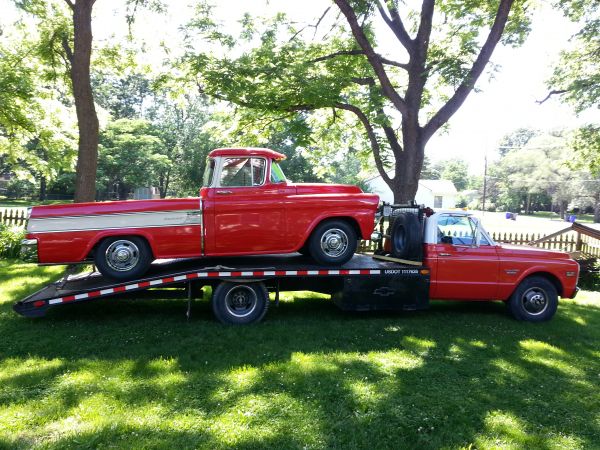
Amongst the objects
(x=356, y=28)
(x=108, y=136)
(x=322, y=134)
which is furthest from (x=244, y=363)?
(x=108, y=136)

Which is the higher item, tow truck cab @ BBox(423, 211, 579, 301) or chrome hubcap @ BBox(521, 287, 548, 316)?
tow truck cab @ BBox(423, 211, 579, 301)

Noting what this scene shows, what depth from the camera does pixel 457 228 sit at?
7910 mm

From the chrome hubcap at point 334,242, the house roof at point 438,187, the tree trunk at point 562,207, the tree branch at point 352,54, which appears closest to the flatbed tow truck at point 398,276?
the chrome hubcap at point 334,242

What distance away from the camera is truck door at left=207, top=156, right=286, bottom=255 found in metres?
7.00

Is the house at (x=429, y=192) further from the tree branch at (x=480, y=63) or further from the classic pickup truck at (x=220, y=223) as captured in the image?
the classic pickup truck at (x=220, y=223)

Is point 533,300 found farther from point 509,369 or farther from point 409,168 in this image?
point 409,168

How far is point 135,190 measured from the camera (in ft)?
163

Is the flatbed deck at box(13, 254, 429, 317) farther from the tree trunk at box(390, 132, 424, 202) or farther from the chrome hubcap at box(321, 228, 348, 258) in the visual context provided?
the tree trunk at box(390, 132, 424, 202)

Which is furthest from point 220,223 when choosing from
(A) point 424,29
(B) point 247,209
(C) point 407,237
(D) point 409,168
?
(A) point 424,29

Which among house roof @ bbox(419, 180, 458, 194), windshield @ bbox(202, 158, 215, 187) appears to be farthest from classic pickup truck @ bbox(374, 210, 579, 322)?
house roof @ bbox(419, 180, 458, 194)

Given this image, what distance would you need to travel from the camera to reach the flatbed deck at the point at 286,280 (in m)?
6.54

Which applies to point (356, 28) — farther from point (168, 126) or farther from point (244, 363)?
point (168, 126)

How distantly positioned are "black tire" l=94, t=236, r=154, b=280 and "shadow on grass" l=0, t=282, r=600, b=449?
813 millimetres

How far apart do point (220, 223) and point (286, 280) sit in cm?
139
